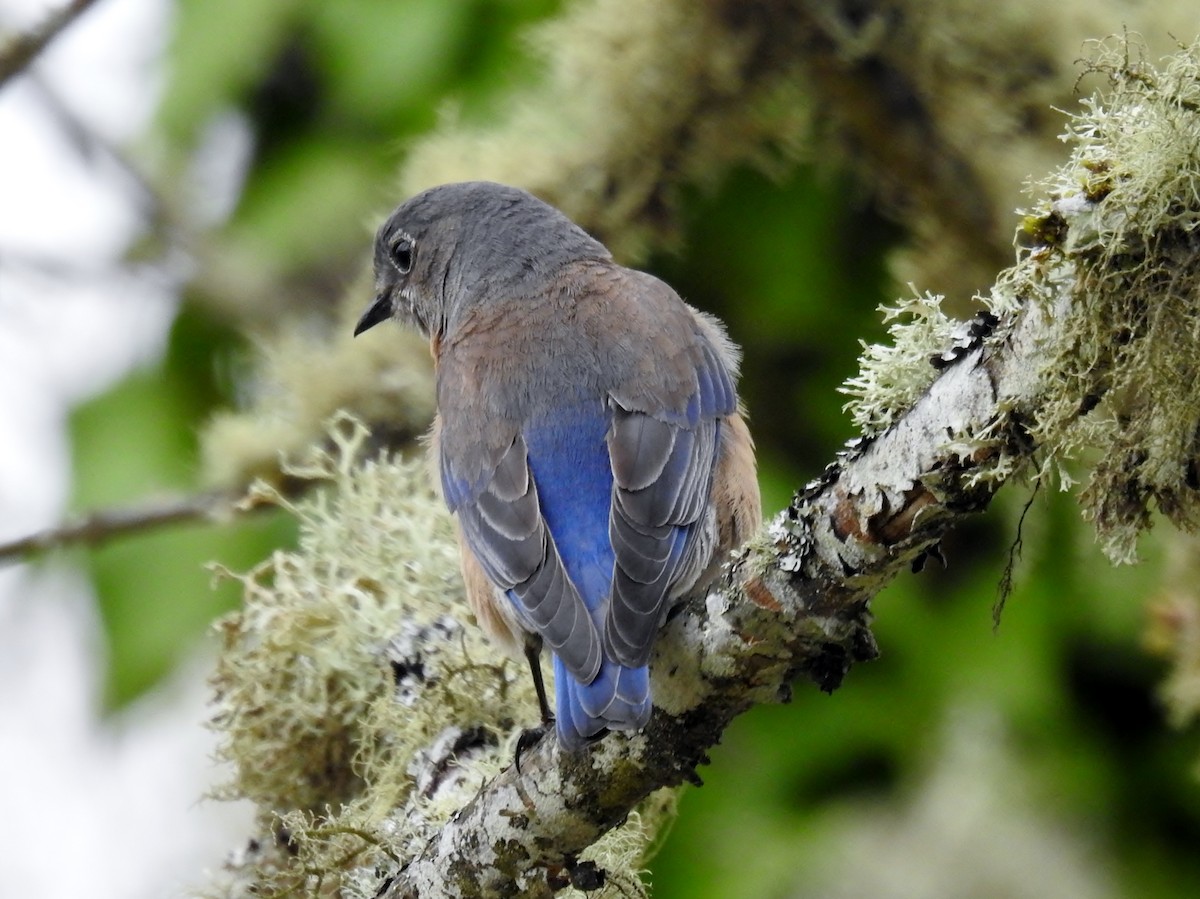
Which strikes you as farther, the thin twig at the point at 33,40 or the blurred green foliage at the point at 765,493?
the blurred green foliage at the point at 765,493

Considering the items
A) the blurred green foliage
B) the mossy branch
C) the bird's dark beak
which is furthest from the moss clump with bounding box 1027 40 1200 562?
the bird's dark beak

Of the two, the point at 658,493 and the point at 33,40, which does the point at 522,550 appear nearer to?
the point at 658,493

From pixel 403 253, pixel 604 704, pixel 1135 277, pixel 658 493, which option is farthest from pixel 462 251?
pixel 1135 277

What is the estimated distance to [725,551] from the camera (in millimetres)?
3020

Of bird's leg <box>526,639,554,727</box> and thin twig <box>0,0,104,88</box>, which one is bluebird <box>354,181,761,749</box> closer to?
bird's leg <box>526,639,554,727</box>

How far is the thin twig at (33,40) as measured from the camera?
3639 mm

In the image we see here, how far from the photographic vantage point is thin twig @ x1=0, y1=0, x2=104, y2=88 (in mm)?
3639

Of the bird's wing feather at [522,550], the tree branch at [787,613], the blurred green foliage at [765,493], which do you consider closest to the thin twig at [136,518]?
the blurred green foliage at [765,493]

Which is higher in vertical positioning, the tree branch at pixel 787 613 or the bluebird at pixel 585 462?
the bluebird at pixel 585 462

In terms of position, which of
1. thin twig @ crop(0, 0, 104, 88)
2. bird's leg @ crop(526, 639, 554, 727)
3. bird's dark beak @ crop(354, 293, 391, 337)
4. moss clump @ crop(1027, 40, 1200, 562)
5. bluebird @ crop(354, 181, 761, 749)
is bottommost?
moss clump @ crop(1027, 40, 1200, 562)

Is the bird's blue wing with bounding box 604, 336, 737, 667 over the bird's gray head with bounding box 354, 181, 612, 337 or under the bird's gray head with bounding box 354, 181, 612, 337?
under

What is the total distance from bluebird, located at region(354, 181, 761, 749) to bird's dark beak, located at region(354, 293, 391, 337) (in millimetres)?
554

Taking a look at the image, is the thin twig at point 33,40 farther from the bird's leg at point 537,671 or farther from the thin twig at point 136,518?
the bird's leg at point 537,671

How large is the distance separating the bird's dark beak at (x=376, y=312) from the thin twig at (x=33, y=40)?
1.18 meters
